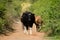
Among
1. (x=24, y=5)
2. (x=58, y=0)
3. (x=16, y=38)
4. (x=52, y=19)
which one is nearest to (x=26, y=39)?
(x=16, y=38)

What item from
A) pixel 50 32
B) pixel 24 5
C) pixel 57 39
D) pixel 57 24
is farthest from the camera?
pixel 24 5

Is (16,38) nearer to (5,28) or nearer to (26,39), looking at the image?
(26,39)

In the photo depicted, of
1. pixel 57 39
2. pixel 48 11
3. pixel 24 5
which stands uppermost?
pixel 48 11

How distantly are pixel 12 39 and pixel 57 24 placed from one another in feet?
7.87

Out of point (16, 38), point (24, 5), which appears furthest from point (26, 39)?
point (24, 5)

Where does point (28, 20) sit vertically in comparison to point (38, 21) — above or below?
above

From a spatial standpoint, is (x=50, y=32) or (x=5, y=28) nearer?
(x=50, y=32)

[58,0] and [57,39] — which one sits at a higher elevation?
[58,0]

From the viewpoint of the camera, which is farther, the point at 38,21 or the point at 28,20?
the point at 38,21

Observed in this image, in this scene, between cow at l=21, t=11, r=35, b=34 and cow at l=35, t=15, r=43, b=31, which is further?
cow at l=35, t=15, r=43, b=31

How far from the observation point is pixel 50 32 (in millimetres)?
13773

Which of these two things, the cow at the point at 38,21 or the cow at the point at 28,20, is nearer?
the cow at the point at 28,20

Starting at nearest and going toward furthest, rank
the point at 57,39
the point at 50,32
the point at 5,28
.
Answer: the point at 57,39 < the point at 50,32 < the point at 5,28

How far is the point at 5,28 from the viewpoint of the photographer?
16.1m
